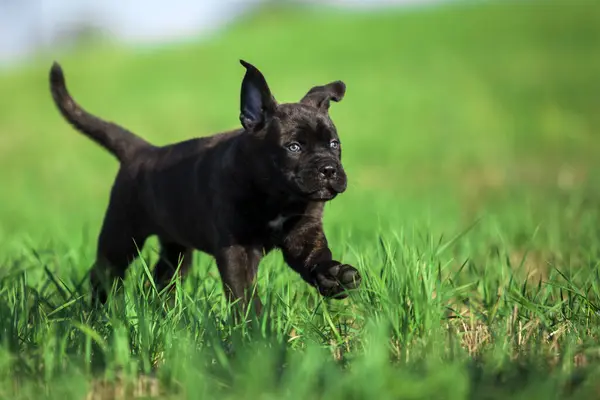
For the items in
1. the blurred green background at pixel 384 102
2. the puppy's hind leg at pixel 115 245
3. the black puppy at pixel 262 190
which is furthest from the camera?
the blurred green background at pixel 384 102

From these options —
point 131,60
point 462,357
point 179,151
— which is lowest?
point 462,357

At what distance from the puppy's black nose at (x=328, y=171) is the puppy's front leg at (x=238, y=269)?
0.66 m

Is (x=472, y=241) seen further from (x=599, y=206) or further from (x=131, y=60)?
(x=131, y=60)

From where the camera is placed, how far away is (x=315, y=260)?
469 cm

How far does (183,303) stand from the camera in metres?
4.42

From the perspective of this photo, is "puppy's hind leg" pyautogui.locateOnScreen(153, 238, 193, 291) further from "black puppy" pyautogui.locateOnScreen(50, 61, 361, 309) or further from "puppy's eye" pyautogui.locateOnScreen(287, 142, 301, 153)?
"puppy's eye" pyautogui.locateOnScreen(287, 142, 301, 153)

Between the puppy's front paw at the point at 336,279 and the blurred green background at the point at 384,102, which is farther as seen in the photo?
the blurred green background at the point at 384,102

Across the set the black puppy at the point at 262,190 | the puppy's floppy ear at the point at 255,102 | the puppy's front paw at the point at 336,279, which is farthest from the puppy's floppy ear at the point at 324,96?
the puppy's front paw at the point at 336,279

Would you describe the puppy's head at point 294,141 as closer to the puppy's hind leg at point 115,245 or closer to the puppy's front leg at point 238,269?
the puppy's front leg at point 238,269

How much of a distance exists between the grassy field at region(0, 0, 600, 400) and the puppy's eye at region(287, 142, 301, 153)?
2.11 ft

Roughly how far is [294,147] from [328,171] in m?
0.30

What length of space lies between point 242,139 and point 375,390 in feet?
7.41

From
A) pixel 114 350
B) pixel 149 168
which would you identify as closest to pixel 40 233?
pixel 149 168

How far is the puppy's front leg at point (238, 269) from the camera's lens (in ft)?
15.1
